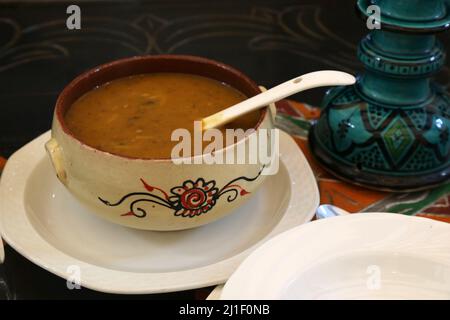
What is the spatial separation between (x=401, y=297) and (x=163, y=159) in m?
0.28

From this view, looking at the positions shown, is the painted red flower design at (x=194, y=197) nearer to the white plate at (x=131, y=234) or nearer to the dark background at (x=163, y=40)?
the white plate at (x=131, y=234)

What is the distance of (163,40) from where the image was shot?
133 centimetres

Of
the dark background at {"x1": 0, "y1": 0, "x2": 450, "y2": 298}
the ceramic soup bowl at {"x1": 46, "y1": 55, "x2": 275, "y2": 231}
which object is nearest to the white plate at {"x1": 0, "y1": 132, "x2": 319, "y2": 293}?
the ceramic soup bowl at {"x1": 46, "y1": 55, "x2": 275, "y2": 231}

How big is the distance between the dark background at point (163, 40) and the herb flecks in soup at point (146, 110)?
0.83 feet

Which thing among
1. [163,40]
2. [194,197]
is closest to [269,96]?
[194,197]

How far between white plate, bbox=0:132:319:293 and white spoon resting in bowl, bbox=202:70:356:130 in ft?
0.43

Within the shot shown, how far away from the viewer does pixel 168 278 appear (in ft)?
2.29

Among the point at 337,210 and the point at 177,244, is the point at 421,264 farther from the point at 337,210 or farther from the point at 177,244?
the point at 177,244

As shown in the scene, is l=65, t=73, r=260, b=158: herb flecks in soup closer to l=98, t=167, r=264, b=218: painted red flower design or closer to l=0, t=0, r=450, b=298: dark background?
l=98, t=167, r=264, b=218: painted red flower design

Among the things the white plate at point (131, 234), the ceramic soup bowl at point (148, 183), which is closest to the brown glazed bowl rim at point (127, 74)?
the ceramic soup bowl at point (148, 183)

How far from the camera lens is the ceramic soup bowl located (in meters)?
0.70

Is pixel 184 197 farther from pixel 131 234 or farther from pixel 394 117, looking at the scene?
pixel 394 117

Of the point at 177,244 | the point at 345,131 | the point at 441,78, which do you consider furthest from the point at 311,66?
the point at 177,244

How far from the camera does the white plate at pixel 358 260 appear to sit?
63 cm
